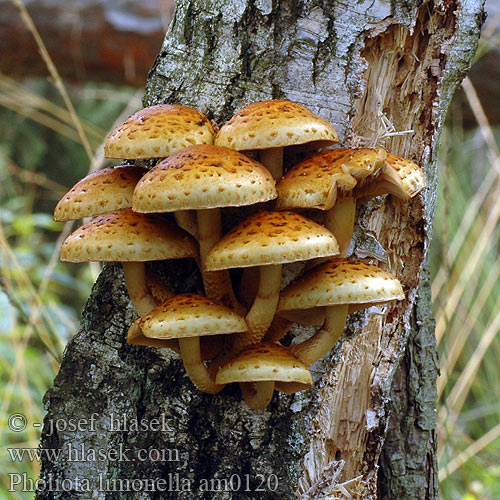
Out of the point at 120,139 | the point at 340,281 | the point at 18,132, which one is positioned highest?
the point at 120,139

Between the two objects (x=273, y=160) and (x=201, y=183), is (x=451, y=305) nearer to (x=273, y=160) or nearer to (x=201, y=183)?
(x=273, y=160)

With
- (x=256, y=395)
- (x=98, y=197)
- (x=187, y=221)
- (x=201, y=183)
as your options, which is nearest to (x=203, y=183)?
(x=201, y=183)

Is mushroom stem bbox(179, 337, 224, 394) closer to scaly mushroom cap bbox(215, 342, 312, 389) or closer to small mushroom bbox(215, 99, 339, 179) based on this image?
scaly mushroom cap bbox(215, 342, 312, 389)

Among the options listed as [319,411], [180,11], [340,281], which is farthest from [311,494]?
[180,11]

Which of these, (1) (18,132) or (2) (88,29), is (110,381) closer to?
(2) (88,29)

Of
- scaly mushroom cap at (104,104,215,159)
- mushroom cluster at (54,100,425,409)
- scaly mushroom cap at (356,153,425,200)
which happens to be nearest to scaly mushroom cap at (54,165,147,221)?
mushroom cluster at (54,100,425,409)

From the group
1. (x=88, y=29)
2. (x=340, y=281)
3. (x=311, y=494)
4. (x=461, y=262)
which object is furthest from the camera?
(x=88, y=29)

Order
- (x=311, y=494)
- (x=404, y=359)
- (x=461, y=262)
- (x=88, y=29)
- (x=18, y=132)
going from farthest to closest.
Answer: (x=18, y=132) < (x=88, y=29) < (x=461, y=262) < (x=404, y=359) < (x=311, y=494)

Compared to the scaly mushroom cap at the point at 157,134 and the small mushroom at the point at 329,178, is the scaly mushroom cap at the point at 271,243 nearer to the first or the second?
the small mushroom at the point at 329,178
